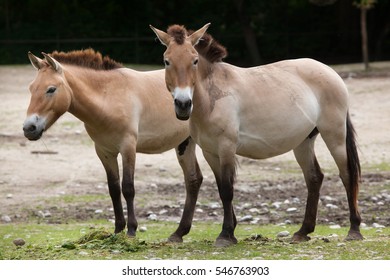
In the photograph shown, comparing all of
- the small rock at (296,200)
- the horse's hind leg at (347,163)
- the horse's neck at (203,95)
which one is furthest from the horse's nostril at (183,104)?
the small rock at (296,200)

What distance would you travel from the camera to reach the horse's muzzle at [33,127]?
8844 millimetres

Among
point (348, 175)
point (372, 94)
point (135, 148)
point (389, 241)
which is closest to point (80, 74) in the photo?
point (135, 148)

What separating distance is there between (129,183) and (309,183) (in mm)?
1912

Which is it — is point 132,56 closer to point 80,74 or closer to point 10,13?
point 10,13

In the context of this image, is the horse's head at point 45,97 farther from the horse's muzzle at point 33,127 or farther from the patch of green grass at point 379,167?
the patch of green grass at point 379,167

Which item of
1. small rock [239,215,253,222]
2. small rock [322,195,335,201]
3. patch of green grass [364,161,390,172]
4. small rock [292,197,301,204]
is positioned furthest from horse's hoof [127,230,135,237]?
patch of green grass [364,161,390,172]

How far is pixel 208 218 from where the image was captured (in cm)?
1241

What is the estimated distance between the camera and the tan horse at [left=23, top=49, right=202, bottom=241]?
29.8 ft

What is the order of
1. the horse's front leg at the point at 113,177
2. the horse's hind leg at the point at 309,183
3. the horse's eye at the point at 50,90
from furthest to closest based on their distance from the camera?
the horse's front leg at the point at 113,177
the horse's hind leg at the point at 309,183
the horse's eye at the point at 50,90

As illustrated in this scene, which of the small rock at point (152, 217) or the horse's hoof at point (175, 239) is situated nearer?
the horse's hoof at point (175, 239)

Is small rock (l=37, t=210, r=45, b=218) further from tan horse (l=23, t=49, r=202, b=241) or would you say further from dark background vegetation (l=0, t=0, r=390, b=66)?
dark background vegetation (l=0, t=0, r=390, b=66)

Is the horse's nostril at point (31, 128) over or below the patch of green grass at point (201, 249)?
over

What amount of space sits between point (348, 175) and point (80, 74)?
3020 millimetres

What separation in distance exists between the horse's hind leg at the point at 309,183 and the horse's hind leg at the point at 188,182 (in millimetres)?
1170
